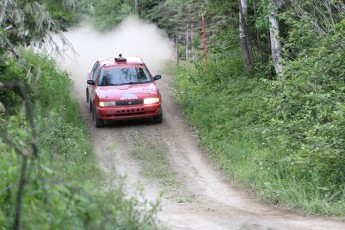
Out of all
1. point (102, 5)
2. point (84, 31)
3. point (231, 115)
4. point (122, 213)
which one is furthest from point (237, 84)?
point (84, 31)

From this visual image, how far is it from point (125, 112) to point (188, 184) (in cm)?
494

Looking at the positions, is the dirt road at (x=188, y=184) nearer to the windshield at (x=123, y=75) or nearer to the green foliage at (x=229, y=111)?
the green foliage at (x=229, y=111)

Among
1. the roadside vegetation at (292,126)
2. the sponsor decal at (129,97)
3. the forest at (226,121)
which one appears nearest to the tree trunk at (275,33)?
the forest at (226,121)

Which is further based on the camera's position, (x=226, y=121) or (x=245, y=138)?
(x=226, y=121)

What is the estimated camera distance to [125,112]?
1759 centimetres

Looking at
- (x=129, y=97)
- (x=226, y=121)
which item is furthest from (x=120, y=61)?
(x=226, y=121)

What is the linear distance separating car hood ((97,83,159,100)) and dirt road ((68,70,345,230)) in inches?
38.2

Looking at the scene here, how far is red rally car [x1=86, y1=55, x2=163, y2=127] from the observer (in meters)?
17.5

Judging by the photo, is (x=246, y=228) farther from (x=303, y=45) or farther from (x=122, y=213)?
(x=303, y=45)

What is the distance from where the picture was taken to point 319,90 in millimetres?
13031

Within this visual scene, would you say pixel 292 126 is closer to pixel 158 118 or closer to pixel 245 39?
pixel 158 118

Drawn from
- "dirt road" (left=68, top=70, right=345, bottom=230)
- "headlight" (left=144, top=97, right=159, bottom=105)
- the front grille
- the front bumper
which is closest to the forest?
"dirt road" (left=68, top=70, right=345, bottom=230)

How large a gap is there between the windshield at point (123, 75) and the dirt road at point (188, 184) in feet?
4.02

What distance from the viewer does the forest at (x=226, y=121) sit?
4625 mm
